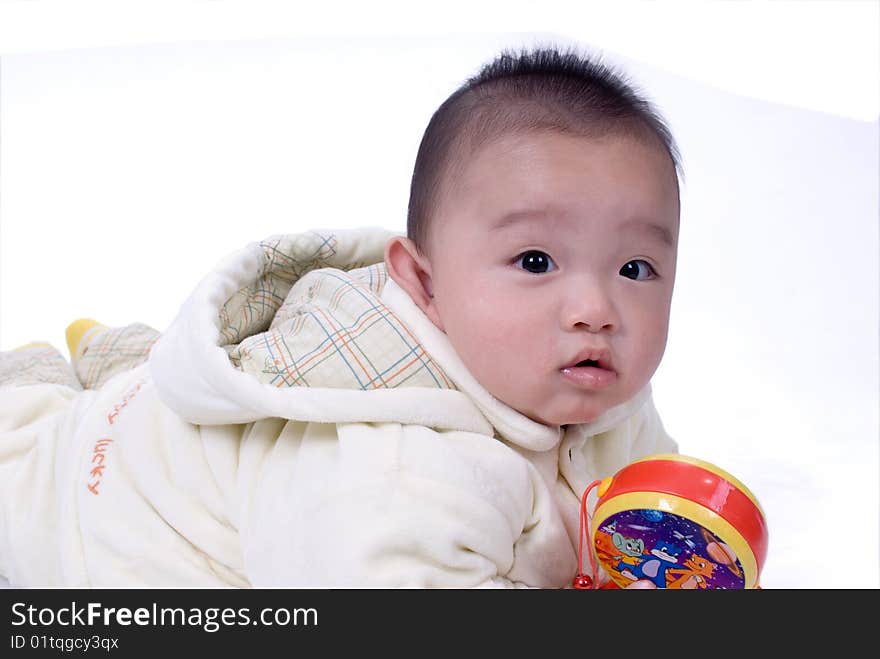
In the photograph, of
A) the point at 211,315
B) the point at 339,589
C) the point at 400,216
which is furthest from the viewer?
the point at 400,216

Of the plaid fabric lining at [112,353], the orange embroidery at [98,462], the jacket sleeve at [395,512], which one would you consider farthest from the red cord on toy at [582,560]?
the plaid fabric lining at [112,353]

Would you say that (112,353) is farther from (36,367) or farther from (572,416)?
(572,416)

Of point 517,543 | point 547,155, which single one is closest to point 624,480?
point 517,543

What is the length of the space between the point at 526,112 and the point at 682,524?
0.48 m

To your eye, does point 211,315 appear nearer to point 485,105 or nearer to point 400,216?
point 485,105

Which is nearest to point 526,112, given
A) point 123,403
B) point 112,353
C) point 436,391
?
point 436,391

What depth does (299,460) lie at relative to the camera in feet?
3.63

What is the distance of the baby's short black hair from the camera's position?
3.70ft

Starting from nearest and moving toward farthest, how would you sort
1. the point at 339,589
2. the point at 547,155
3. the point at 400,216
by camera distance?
the point at 339,589, the point at 547,155, the point at 400,216

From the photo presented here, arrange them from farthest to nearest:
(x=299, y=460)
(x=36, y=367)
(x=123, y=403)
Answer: (x=36, y=367) < (x=123, y=403) < (x=299, y=460)

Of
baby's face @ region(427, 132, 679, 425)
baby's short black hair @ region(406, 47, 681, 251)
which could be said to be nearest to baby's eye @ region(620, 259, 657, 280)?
baby's face @ region(427, 132, 679, 425)
